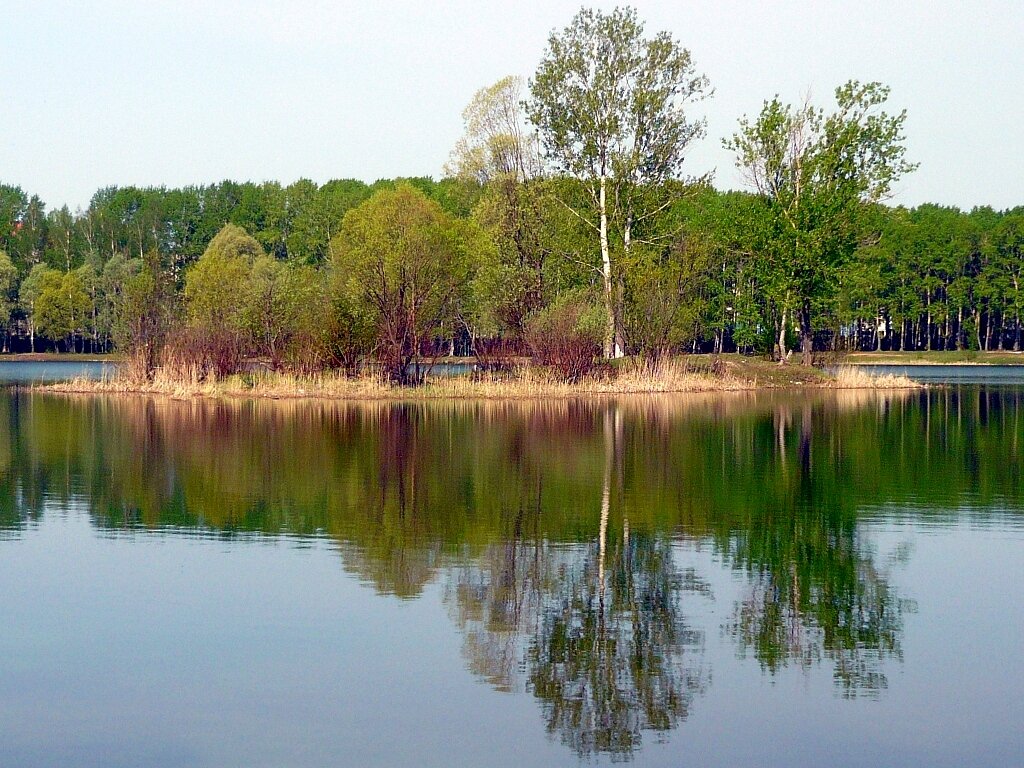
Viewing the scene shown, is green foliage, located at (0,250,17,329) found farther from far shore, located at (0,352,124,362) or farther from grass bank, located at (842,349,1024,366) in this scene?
grass bank, located at (842,349,1024,366)

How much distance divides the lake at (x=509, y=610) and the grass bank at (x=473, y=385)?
1933cm

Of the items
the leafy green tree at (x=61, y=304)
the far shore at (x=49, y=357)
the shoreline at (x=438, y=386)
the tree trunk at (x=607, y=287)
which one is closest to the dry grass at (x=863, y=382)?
the shoreline at (x=438, y=386)

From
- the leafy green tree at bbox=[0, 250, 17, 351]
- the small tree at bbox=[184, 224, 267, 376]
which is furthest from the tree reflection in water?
the leafy green tree at bbox=[0, 250, 17, 351]

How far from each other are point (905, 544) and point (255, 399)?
30562 mm

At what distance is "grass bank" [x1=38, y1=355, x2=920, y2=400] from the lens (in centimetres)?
4269

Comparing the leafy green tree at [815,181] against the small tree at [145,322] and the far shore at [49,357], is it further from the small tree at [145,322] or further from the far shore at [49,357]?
the far shore at [49,357]

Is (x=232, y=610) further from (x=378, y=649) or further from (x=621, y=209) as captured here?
(x=621, y=209)

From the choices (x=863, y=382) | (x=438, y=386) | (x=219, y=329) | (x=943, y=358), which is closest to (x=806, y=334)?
(x=863, y=382)

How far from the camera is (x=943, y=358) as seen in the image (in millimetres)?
98625

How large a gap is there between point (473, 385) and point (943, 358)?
215 ft

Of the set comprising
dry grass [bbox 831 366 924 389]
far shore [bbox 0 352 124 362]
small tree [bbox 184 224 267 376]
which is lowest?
dry grass [bbox 831 366 924 389]

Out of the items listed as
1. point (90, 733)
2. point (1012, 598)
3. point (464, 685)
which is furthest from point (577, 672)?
point (1012, 598)

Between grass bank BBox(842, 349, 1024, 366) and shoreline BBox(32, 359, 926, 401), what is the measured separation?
47904 mm

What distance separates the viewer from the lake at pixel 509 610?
7895 mm
